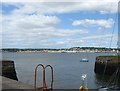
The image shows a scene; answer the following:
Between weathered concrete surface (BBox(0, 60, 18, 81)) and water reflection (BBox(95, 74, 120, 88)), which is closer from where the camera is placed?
weathered concrete surface (BBox(0, 60, 18, 81))

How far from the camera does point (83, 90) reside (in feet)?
48.0

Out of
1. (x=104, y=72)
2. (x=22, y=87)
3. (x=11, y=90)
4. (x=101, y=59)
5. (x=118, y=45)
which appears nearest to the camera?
(x=11, y=90)

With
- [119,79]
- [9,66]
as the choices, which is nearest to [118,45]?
[119,79]

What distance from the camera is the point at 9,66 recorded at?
4056 centimetres

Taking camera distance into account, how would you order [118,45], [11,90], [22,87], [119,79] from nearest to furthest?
[11,90]
[22,87]
[118,45]
[119,79]

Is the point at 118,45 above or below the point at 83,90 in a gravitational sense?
above

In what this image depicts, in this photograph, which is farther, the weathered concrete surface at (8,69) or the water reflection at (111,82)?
the water reflection at (111,82)

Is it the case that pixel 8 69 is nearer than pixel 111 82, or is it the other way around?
pixel 8 69

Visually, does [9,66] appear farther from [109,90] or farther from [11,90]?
[11,90]

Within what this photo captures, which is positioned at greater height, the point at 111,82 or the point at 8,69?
the point at 8,69

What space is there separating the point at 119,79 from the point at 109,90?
80.8ft

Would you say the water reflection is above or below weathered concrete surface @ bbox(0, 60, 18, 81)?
below

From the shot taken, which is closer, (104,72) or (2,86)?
(2,86)

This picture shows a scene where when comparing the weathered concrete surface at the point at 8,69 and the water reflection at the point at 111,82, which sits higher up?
the weathered concrete surface at the point at 8,69
